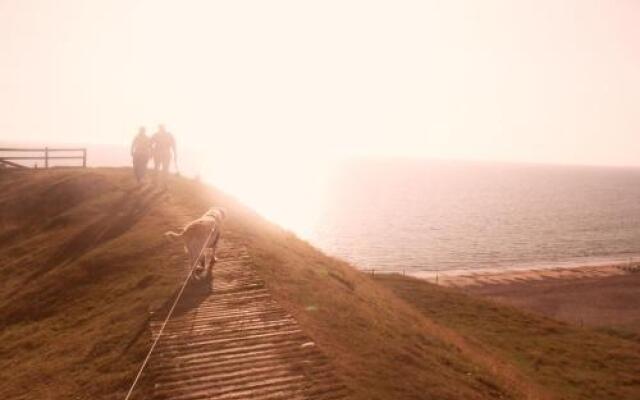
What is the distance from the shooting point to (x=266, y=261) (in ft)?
60.0

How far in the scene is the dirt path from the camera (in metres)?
10.5

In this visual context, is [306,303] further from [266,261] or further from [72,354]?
[72,354]

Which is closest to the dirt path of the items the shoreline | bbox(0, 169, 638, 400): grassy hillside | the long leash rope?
the long leash rope

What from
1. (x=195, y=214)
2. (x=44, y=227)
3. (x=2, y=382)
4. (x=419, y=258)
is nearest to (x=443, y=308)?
(x=195, y=214)

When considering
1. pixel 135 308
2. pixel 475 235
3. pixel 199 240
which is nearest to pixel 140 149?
pixel 199 240

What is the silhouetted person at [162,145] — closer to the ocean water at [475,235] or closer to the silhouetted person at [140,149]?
the silhouetted person at [140,149]

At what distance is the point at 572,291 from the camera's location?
64812 millimetres

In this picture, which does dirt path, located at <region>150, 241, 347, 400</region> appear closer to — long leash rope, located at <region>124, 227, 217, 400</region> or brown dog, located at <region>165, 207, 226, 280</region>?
long leash rope, located at <region>124, 227, 217, 400</region>

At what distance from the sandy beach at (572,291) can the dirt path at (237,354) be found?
143ft

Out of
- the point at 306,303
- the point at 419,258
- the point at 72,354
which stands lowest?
the point at 419,258

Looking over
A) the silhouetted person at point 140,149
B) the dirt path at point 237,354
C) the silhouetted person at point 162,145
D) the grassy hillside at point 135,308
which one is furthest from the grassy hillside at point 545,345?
the silhouetted person at point 140,149

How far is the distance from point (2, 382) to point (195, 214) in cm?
1186

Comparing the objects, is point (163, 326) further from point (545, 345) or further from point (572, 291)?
point (572, 291)

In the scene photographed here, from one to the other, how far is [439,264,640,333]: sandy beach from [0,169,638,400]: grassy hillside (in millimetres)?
26618
